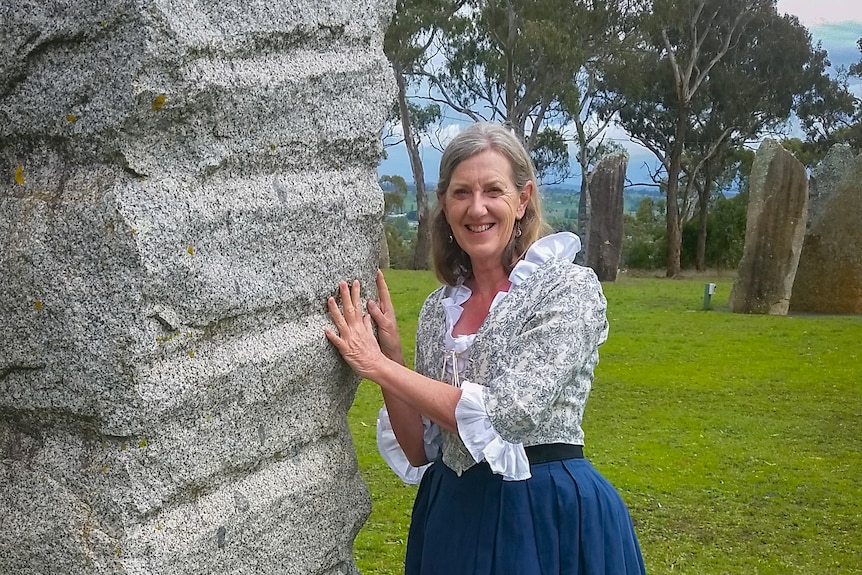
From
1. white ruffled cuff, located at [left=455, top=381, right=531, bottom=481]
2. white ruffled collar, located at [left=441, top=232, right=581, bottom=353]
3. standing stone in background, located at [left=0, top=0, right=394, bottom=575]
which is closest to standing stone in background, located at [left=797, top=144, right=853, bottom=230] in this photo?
white ruffled collar, located at [left=441, top=232, right=581, bottom=353]

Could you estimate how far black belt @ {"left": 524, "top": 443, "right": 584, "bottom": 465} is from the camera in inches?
94.3

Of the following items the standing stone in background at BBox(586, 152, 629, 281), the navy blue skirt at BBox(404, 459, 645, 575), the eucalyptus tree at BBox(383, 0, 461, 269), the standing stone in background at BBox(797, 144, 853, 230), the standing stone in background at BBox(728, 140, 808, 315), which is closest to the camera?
the navy blue skirt at BBox(404, 459, 645, 575)

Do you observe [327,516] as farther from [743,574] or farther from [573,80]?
[573,80]

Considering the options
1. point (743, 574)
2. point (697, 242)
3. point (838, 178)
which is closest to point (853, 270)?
point (838, 178)

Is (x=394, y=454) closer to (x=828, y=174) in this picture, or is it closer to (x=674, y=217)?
(x=828, y=174)

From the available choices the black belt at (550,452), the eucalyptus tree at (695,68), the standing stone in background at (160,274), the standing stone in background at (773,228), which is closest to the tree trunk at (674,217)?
the eucalyptus tree at (695,68)

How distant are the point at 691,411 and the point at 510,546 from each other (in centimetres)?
492

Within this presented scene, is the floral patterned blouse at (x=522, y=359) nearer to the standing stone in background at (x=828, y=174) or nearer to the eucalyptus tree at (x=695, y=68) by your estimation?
the standing stone in background at (x=828, y=174)

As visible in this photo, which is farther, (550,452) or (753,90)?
A: (753,90)

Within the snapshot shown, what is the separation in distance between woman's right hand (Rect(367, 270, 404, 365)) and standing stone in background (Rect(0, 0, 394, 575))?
0.83 ft

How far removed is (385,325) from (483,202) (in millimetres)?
385

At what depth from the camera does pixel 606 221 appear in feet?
54.0

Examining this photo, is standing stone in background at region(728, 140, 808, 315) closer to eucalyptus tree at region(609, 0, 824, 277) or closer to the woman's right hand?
the woman's right hand

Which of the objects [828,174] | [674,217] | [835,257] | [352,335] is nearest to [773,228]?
[835,257]
